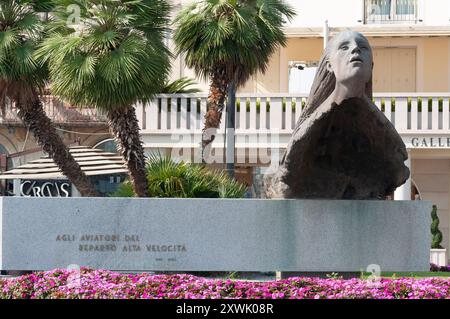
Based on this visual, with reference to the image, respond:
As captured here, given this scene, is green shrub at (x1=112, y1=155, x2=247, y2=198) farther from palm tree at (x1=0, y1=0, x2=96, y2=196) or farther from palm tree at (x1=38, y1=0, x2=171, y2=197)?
palm tree at (x1=0, y1=0, x2=96, y2=196)

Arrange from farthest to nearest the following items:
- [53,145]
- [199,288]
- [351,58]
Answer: [53,145] < [351,58] < [199,288]

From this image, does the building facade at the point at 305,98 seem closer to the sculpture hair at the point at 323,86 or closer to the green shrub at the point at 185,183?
the green shrub at the point at 185,183

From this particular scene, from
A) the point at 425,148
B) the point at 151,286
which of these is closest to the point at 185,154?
the point at 425,148

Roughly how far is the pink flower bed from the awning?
1311cm

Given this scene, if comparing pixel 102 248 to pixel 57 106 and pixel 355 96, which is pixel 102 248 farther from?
pixel 57 106

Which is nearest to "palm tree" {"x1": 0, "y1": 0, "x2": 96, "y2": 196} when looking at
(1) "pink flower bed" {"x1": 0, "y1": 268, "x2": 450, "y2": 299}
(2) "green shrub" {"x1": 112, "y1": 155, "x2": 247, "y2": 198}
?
(2) "green shrub" {"x1": 112, "y1": 155, "x2": 247, "y2": 198}

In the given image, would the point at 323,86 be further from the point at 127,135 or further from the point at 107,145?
the point at 107,145

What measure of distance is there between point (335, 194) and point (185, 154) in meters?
16.0

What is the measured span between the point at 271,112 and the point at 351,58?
16487 millimetres

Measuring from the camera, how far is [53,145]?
74.5ft

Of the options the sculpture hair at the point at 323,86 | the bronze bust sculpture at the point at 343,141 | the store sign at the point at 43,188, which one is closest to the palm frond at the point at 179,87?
Answer: the store sign at the point at 43,188

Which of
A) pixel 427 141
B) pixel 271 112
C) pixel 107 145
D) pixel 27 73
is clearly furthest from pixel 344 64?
pixel 107 145

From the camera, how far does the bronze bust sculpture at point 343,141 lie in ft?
45.5

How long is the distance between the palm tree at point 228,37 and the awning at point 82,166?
3720 millimetres
